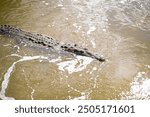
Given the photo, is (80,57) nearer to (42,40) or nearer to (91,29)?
(42,40)

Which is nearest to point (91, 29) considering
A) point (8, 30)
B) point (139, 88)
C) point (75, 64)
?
point (75, 64)

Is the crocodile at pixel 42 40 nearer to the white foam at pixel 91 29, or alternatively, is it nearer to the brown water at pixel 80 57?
the brown water at pixel 80 57

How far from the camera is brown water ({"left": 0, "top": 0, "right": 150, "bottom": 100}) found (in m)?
4.93

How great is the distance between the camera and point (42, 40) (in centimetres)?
616

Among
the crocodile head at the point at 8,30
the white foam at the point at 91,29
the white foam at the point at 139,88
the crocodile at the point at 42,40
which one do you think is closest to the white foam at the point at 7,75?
the crocodile at the point at 42,40

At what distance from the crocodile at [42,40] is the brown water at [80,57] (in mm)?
140

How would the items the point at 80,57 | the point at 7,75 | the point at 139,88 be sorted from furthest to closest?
the point at 80,57, the point at 7,75, the point at 139,88

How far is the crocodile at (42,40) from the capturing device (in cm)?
570

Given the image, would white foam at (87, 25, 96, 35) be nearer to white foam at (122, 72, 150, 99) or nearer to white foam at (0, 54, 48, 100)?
white foam at (0, 54, 48, 100)

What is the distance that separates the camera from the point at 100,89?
16.2ft

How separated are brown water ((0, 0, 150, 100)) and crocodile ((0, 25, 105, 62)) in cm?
14

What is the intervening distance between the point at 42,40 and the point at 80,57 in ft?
3.63

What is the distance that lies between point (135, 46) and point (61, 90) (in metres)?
2.18

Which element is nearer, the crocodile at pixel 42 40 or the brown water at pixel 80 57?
the brown water at pixel 80 57
